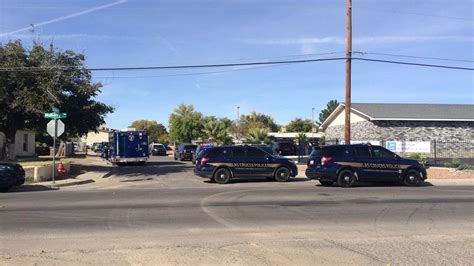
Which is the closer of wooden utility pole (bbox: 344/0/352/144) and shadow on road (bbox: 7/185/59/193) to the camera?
shadow on road (bbox: 7/185/59/193)

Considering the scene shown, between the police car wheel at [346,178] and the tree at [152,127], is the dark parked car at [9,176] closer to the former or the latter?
the police car wheel at [346,178]

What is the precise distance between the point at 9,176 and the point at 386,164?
14236 mm

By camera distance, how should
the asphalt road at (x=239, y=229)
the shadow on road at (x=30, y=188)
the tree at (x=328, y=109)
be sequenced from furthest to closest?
1. the tree at (x=328, y=109)
2. the shadow on road at (x=30, y=188)
3. the asphalt road at (x=239, y=229)

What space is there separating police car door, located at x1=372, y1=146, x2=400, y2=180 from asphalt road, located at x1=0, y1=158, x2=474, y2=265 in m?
4.56

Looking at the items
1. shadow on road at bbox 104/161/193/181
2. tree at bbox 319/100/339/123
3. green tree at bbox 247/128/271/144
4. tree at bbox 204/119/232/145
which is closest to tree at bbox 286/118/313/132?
tree at bbox 319/100/339/123

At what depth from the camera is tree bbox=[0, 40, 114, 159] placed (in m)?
26.8

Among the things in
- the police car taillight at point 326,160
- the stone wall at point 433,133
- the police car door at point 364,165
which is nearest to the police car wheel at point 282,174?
the police car taillight at point 326,160

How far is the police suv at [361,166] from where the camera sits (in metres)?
20.6

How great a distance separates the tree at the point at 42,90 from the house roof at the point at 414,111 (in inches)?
844

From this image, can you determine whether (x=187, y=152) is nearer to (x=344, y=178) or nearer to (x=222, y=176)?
(x=222, y=176)

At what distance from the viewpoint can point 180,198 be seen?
15875 millimetres

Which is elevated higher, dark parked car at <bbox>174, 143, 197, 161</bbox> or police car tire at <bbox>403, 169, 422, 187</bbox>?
dark parked car at <bbox>174, 143, 197, 161</bbox>

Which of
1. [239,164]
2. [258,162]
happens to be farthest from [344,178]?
[239,164]

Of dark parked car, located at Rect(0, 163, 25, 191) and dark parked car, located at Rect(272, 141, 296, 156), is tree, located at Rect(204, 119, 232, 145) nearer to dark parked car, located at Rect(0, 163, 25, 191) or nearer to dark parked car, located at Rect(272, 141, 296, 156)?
dark parked car, located at Rect(272, 141, 296, 156)
